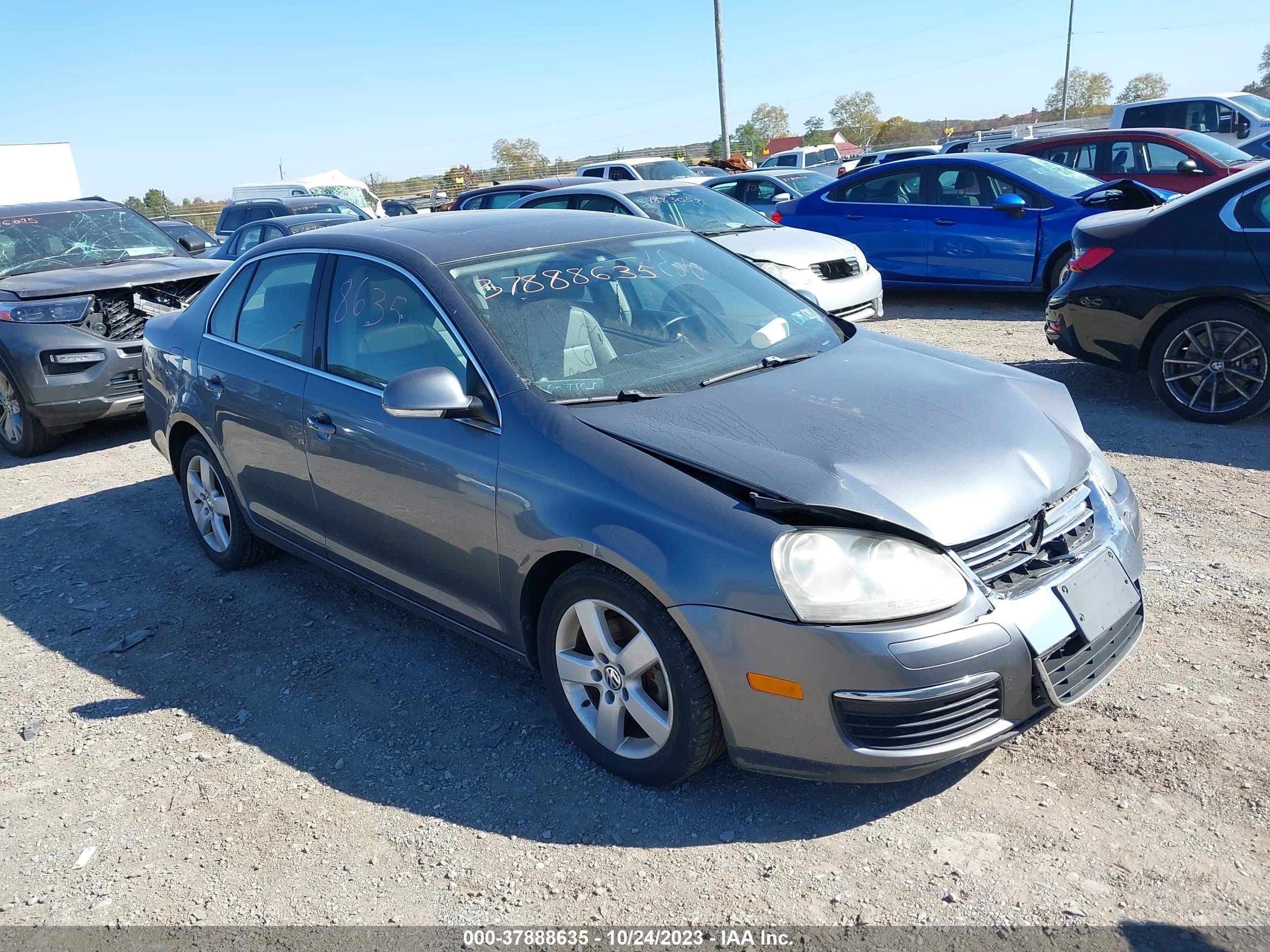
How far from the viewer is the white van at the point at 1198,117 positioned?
726 inches

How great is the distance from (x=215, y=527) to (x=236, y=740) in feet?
5.92

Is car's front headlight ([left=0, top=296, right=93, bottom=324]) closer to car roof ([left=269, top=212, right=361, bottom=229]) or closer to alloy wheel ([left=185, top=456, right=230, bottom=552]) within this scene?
alloy wheel ([left=185, top=456, right=230, bottom=552])

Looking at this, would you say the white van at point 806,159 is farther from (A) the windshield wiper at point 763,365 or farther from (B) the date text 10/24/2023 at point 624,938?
(B) the date text 10/24/2023 at point 624,938

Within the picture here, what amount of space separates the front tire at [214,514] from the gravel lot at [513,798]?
36 cm

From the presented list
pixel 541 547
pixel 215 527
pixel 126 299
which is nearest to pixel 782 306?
pixel 541 547

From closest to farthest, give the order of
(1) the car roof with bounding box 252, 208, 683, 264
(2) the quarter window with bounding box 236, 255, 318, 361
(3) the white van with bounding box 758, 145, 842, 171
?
(1) the car roof with bounding box 252, 208, 683, 264 → (2) the quarter window with bounding box 236, 255, 318, 361 → (3) the white van with bounding box 758, 145, 842, 171

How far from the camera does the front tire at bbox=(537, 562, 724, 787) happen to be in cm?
288

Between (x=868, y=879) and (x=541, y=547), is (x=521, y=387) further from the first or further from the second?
(x=868, y=879)

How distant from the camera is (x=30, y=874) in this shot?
3.08 metres

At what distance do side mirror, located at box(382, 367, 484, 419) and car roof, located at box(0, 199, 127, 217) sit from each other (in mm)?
7113

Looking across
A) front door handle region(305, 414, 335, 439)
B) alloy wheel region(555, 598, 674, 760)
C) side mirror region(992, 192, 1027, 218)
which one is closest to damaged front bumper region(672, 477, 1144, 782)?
alloy wheel region(555, 598, 674, 760)

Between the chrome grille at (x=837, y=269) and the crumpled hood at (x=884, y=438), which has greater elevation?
the crumpled hood at (x=884, y=438)

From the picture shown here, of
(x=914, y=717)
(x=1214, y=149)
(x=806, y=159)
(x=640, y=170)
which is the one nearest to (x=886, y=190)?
(x=1214, y=149)

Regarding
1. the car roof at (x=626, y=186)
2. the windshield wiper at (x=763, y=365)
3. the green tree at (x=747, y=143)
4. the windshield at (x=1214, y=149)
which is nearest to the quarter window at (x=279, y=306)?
the windshield wiper at (x=763, y=365)
